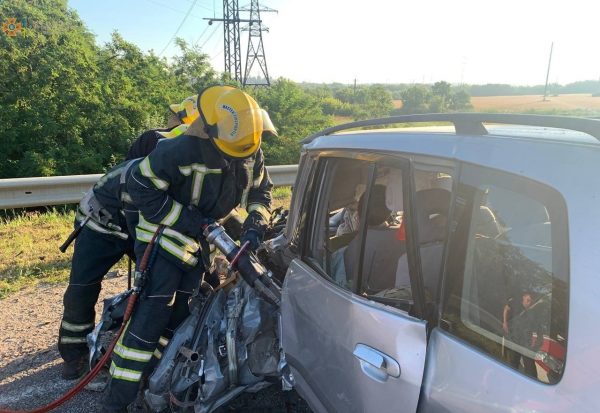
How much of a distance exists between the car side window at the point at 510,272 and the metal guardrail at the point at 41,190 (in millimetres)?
5523

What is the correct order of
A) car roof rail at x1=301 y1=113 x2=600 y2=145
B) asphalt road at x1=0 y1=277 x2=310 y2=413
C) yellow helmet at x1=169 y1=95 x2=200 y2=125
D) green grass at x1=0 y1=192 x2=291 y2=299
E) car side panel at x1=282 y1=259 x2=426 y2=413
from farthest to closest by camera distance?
green grass at x1=0 y1=192 x2=291 y2=299, yellow helmet at x1=169 y1=95 x2=200 y2=125, asphalt road at x1=0 y1=277 x2=310 y2=413, car side panel at x1=282 y1=259 x2=426 y2=413, car roof rail at x1=301 y1=113 x2=600 y2=145

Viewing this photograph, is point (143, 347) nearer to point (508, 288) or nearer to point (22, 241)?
point (508, 288)

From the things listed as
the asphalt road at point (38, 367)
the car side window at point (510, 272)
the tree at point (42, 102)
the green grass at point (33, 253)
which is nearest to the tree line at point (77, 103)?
the tree at point (42, 102)

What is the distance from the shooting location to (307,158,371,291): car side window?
86.7 inches

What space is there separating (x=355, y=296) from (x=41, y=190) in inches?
211

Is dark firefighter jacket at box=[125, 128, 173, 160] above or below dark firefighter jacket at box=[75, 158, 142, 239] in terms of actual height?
above

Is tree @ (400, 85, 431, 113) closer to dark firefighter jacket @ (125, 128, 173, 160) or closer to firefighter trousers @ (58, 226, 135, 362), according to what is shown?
dark firefighter jacket @ (125, 128, 173, 160)

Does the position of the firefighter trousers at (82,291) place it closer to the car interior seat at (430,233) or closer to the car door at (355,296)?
the car door at (355,296)

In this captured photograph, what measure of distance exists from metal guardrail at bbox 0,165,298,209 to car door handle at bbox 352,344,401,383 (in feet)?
17.2

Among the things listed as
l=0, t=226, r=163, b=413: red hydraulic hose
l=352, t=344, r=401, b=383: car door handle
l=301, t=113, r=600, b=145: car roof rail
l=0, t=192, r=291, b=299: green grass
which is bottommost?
Answer: l=0, t=192, r=291, b=299: green grass

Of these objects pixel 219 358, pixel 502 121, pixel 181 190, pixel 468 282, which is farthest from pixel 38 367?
pixel 502 121

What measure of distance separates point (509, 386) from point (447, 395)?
20cm

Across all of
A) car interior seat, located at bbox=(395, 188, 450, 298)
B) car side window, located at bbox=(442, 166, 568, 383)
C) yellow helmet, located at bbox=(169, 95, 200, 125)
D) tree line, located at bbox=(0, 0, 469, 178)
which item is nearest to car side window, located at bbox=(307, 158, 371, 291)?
car interior seat, located at bbox=(395, 188, 450, 298)

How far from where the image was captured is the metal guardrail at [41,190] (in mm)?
5695
